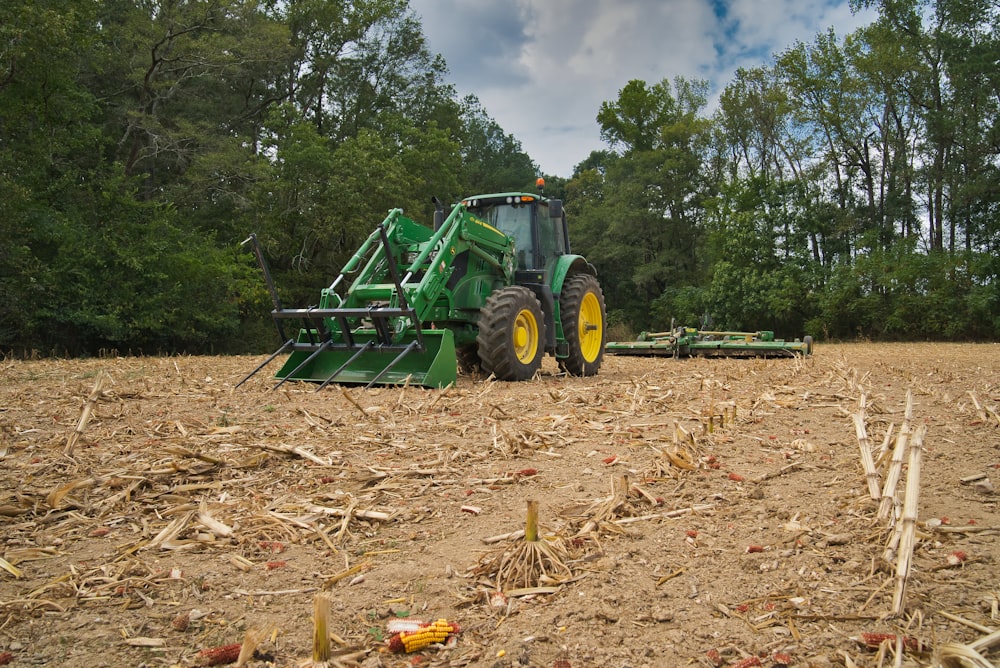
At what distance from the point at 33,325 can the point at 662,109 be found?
3185 centimetres

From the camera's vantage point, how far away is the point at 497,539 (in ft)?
9.30

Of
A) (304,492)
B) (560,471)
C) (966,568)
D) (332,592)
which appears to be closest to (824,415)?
(560,471)

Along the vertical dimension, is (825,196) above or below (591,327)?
above

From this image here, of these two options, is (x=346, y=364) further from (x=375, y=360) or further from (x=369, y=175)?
(x=369, y=175)

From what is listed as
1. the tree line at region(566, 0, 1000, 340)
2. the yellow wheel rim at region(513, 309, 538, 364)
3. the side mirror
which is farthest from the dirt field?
the tree line at region(566, 0, 1000, 340)

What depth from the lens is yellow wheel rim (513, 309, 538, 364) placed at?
28.6 ft

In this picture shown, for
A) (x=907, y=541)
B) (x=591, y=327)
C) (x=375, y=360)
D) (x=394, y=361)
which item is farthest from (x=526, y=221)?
(x=907, y=541)

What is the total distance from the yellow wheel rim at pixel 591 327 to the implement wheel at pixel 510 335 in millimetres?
1857

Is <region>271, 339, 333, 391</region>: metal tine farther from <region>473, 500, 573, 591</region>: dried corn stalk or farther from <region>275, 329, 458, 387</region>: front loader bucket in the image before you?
<region>473, 500, 573, 591</region>: dried corn stalk

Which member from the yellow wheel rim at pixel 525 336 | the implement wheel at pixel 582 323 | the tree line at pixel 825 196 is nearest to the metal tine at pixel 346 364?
the yellow wheel rim at pixel 525 336

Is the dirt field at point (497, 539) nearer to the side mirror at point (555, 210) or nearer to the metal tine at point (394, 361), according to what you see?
the metal tine at point (394, 361)

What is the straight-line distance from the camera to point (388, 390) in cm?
718

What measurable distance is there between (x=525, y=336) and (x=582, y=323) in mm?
2024

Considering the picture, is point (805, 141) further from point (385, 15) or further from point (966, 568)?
point (966, 568)
